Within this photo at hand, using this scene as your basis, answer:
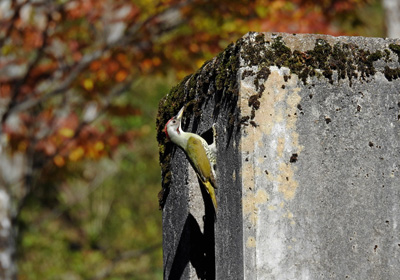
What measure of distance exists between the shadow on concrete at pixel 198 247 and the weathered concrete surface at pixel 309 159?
0.56 metres

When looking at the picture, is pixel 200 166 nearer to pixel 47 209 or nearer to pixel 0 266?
pixel 0 266

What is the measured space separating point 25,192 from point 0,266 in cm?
150

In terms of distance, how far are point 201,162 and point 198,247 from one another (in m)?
0.73

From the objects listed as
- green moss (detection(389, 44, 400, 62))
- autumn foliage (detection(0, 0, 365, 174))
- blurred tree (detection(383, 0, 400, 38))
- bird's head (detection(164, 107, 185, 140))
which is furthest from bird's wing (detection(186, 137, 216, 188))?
blurred tree (detection(383, 0, 400, 38))

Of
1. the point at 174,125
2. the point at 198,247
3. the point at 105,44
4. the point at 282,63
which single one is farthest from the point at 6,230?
the point at 282,63

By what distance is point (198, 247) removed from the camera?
12.4 feet

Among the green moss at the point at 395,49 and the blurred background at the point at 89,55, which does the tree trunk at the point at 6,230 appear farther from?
the green moss at the point at 395,49

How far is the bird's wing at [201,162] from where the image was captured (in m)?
3.23

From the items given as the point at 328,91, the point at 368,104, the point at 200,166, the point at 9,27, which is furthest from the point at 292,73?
the point at 9,27

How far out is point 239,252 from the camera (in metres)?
2.85

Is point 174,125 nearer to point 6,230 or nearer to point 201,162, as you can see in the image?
point 201,162

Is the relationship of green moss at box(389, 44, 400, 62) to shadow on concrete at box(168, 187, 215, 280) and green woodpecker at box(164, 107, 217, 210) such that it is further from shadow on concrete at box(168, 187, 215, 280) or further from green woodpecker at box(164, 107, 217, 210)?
shadow on concrete at box(168, 187, 215, 280)

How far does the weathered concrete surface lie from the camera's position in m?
2.85

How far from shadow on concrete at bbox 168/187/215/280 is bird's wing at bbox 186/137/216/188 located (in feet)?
→ 1.34
